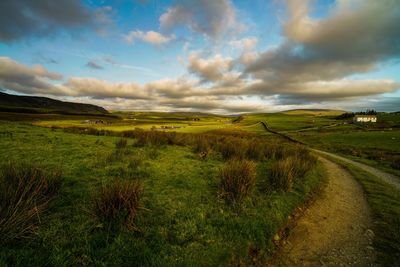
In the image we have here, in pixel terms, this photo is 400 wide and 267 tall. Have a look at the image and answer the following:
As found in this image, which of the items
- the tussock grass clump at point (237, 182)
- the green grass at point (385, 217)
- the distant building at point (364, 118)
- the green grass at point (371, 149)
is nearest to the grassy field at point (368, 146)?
the green grass at point (371, 149)

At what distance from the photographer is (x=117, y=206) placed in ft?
18.1

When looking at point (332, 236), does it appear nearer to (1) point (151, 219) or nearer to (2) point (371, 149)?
(1) point (151, 219)

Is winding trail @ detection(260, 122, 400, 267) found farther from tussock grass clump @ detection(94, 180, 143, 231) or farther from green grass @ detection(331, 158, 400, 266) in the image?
tussock grass clump @ detection(94, 180, 143, 231)

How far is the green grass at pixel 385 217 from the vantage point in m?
5.43

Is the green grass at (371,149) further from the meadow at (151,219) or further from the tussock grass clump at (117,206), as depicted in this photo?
the tussock grass clump at (117,206)

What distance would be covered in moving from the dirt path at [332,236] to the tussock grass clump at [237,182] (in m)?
1.92

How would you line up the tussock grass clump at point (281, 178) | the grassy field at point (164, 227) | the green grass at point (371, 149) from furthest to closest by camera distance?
1. the green grass at point (371, 149)
2. the tussock grass clump at point (281, 178)
3. the grassy field at point (164, 227)

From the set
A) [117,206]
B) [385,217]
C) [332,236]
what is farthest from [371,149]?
[117,206]

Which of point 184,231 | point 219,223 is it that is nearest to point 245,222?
point 219,223

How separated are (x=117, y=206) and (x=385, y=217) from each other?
896cm

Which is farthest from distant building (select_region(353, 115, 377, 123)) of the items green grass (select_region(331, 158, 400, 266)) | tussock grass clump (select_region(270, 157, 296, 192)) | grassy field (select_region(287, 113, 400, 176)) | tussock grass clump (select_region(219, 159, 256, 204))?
tussock grass clump (select_region(219, 159, 256, 204))

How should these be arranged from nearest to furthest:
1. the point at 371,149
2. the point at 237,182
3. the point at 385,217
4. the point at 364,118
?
the point at 385,217, the point at 237,182, the point at 371,149, the point at 364,118

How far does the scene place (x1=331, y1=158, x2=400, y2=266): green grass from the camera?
214 inches

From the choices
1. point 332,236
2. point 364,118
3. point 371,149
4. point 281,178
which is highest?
point 364,118
